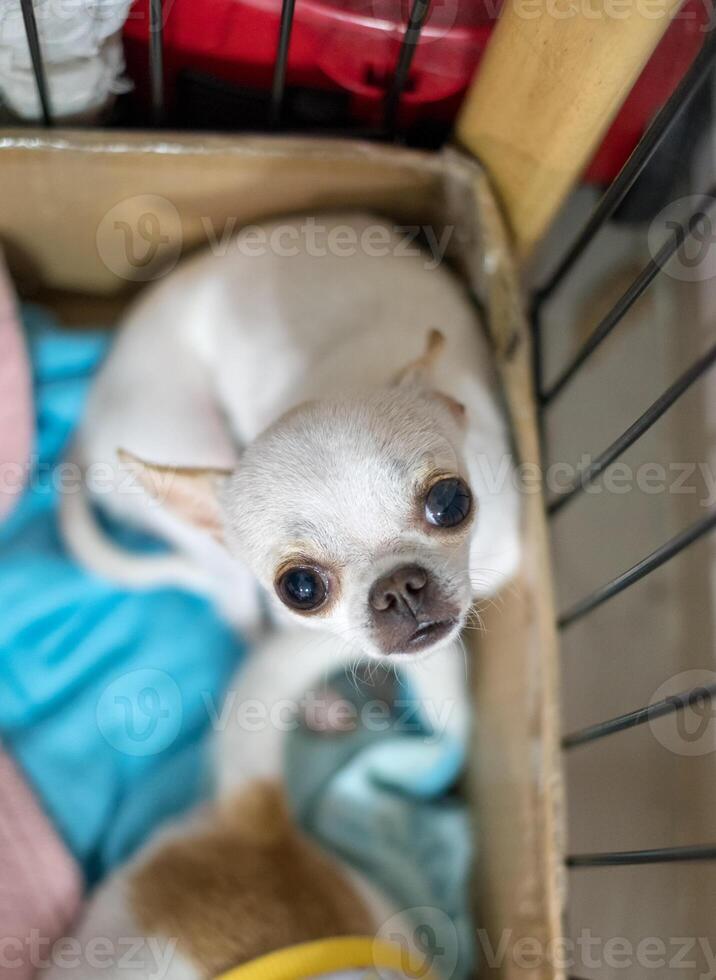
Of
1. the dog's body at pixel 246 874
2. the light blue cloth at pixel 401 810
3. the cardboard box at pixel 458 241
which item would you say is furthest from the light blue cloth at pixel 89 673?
the cardboard box at pixel 458 241

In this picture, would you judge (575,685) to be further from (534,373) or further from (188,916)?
(188,916)

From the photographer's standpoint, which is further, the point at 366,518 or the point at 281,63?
the point at 281,63

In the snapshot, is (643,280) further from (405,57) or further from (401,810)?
(401,810)

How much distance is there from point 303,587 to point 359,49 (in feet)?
2.96

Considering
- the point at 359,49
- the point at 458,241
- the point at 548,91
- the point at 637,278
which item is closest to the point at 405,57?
the point at 359,49

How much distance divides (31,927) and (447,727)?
2.73 ft

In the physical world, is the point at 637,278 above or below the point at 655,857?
above

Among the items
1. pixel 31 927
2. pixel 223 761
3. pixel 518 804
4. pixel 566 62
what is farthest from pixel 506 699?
pixel 566 62

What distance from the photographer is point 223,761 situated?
1634mm

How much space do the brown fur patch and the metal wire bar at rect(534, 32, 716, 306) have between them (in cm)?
116

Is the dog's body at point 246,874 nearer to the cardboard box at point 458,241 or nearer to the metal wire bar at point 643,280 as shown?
the cardboard box at point 458,241

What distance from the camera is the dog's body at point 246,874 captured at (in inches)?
54.9

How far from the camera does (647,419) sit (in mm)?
1229

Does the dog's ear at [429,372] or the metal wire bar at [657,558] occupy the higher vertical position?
the dog's ear at [429,372]
